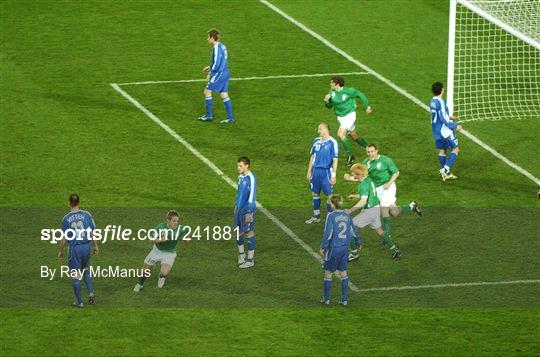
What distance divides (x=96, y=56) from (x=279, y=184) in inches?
381

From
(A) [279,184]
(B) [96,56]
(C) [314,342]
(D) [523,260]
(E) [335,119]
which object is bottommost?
(C) [314,342]

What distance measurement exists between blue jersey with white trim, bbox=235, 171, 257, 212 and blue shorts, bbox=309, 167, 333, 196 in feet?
7.35

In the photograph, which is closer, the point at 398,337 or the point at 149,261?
the point at 398,337

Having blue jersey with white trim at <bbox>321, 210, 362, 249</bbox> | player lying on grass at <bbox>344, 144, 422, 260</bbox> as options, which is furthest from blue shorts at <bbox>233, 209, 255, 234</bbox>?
blue jersey with white trim at <bbox>321, 210, 362, 249</bbox>

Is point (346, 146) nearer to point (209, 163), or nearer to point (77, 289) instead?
point (209, 163)

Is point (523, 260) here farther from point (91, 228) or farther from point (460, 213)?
point (91, 228)

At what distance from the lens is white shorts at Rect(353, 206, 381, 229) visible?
23000mm

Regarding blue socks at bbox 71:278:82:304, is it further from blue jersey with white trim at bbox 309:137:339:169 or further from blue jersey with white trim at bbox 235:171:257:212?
blue jersey with white trim at bbox 309:137:339:169

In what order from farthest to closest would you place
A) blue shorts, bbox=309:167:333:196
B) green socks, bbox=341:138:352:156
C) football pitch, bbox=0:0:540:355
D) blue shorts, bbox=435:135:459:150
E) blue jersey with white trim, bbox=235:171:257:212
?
green socks, bbox=341:138:352:156 < blue shorts, bbox=435:135:459:150 < blue shorts, bbox=309:167:333:196 < blue jersey with white trim, bbox=235:171:257:212 < football pitch, bbox=0:0:540:355

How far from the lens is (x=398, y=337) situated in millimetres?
20312

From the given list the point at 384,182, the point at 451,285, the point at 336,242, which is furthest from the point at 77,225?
the point at 451,285

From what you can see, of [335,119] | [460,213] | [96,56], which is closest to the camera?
[460,213]

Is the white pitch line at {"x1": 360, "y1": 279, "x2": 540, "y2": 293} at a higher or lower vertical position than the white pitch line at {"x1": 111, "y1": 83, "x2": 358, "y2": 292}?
lower

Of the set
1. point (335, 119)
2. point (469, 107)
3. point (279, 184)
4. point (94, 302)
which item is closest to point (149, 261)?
point (94, 302)
